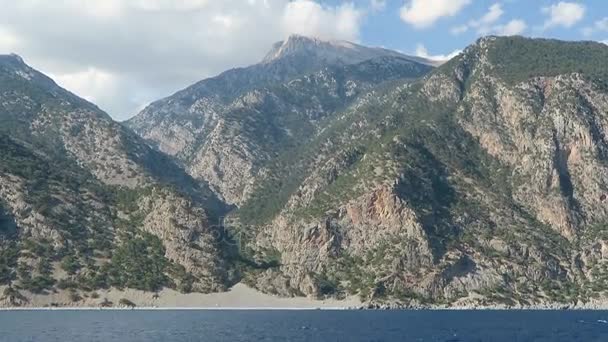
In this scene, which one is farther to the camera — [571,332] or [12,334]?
[571,332]

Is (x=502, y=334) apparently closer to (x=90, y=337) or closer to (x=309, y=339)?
(x=309, y=339)

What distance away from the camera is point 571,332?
178 m

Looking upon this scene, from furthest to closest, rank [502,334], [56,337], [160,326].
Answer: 1. [160,326]
2. [502,334]
3. [56,337]

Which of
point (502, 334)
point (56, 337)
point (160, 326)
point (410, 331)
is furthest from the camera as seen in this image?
point (160, 326)

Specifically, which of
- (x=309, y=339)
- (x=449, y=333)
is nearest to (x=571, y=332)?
(x=449, y=333)

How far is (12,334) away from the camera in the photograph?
16225 centimetres

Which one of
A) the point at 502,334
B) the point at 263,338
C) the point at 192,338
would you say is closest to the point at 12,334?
the point at 192,338

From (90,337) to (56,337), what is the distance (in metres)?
6.89

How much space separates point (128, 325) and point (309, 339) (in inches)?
2522

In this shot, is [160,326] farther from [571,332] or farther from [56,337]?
[571,332]

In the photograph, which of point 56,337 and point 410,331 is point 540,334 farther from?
point 56,337

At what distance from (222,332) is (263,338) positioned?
19701 millimetres

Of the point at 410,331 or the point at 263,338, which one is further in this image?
the point at 410,331

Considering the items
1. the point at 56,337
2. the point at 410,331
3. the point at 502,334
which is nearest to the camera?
the point at 56,337
